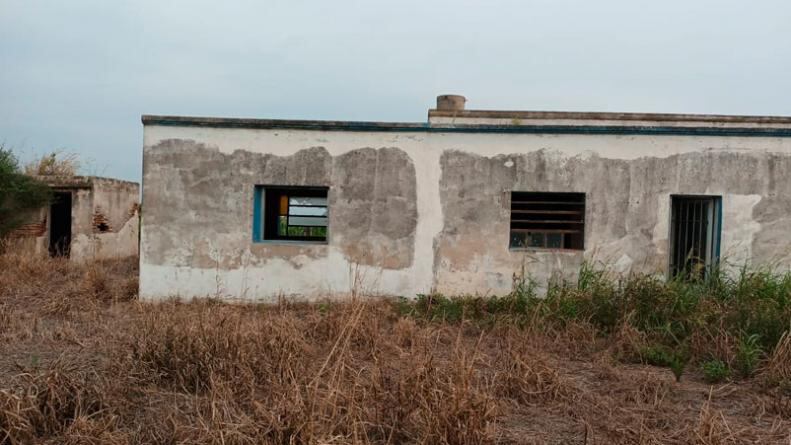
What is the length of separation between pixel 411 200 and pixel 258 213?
2.24 meters

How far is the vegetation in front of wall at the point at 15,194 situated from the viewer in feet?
41.9

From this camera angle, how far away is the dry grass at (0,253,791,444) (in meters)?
3.93

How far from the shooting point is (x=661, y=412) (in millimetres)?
4695

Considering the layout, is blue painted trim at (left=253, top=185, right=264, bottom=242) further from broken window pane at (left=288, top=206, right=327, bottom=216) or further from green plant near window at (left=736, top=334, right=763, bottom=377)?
green plant near window at (left=736, top=334, right=763, bottom=377)

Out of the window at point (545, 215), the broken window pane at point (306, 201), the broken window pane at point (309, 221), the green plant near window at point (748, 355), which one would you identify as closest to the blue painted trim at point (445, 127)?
the window at point (545, 215)

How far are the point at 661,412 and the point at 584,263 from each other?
4.18 m

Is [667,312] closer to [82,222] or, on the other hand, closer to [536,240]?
[536,240]

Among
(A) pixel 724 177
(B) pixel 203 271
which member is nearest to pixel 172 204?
(B) pixel 203 271

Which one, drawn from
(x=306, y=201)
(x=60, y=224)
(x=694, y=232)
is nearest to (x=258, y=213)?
(x=306, y=201)

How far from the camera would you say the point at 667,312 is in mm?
7223

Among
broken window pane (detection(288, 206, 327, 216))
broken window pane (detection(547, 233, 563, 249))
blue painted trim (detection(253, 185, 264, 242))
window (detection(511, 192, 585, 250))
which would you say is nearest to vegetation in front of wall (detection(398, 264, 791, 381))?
window (detection(511, 192, 585, 250))

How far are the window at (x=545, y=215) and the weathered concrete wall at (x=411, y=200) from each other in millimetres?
211

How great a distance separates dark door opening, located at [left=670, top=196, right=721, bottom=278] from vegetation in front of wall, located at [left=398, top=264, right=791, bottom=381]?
45 cm

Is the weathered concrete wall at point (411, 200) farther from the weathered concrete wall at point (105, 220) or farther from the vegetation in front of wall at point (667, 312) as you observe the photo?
the weathered concrete wall at point (105, 220)
